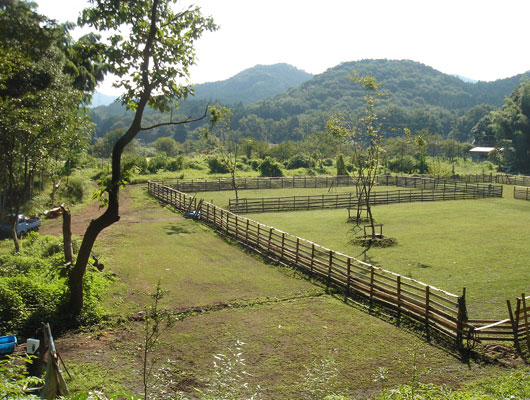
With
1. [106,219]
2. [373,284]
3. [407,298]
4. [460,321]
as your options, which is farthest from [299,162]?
[106,219]

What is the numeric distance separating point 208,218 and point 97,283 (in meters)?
12.9

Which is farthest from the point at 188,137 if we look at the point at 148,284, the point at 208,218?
the point at 148,284

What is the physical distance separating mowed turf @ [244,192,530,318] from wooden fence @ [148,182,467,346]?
1193 mm

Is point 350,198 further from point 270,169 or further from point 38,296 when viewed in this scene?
point 270,169

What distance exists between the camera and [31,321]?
1018cm

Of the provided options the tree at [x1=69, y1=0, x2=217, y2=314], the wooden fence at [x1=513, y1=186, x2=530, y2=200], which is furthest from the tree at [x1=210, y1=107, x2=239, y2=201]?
the wooden fence at [x1=513, y1=186, x2=530, y2=200]

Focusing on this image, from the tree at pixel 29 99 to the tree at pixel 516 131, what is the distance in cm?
6808

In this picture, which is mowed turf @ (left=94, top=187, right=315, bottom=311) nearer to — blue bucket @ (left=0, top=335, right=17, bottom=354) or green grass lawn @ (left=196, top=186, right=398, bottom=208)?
blue bucket @ (left=0, top=335, right=17, bottom=354)

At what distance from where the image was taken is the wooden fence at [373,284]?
34.4 ft

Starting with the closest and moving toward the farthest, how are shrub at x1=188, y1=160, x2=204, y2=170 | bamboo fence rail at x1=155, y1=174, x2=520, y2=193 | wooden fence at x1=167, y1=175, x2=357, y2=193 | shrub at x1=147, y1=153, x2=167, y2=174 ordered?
wooden fence at x1=167, y1=175, x2=357, y2=193
bamboo fence rail at x1=155, y1=174, x2=520, y2=193
shrub at x1=147, y1=153, x2=167, y2=174
shrub at x1=188, y1=160, x2=204, y2=170

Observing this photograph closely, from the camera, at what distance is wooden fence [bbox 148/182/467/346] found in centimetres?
1048

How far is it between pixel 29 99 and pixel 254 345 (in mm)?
13293

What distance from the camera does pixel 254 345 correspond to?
9.77m

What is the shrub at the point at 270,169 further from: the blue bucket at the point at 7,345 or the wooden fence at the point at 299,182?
the blue bucket at the point at 7,345
